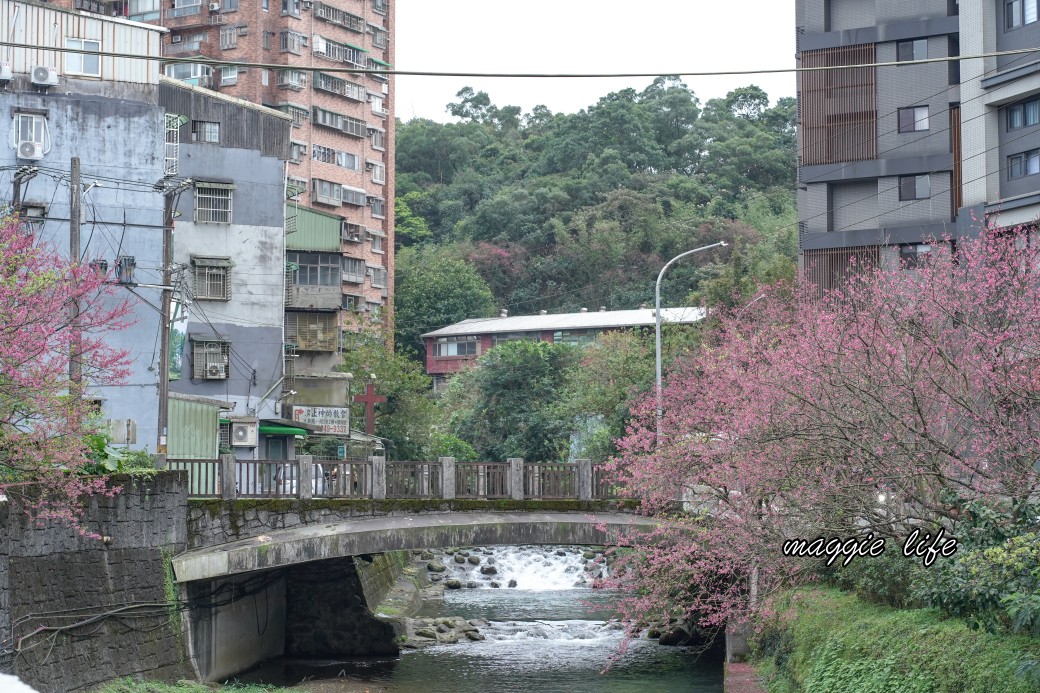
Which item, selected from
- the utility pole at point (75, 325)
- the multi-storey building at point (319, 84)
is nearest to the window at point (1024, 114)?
the utility pole at point (75, 325)

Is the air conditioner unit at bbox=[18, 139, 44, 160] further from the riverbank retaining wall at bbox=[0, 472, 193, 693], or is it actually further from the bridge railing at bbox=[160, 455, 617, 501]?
the riverbank retaining wall at bbox=[0, 472, 193, 693]

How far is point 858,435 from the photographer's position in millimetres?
20906

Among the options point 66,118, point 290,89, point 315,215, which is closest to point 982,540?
point 66,118

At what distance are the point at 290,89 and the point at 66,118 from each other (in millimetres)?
30154

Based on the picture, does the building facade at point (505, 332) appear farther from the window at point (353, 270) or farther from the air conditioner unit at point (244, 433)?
the air conditioner unit at point (244, 433)

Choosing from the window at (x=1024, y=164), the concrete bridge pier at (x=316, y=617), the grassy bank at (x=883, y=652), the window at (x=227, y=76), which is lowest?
the concrete bridge pier at (x=316, y=617)

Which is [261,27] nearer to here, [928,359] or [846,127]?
[846,127]

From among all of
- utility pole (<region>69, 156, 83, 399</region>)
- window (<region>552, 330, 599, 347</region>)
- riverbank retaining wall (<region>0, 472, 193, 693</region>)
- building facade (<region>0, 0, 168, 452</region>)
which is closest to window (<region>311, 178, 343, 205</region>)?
window (<region>552, 330, 599, 347</region>)

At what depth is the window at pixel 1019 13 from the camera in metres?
39.2

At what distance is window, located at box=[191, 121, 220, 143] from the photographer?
145ft

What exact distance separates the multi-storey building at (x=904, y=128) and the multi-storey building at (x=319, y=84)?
2644 cm

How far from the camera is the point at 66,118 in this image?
38250 millimetres

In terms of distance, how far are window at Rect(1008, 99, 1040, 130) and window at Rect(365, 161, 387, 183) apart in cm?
4068

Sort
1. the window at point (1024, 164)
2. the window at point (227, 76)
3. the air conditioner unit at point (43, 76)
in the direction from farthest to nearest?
the window at point (227, 76) < the window at point (1024, 164) < the air conditioner unit at point (43, 76)
